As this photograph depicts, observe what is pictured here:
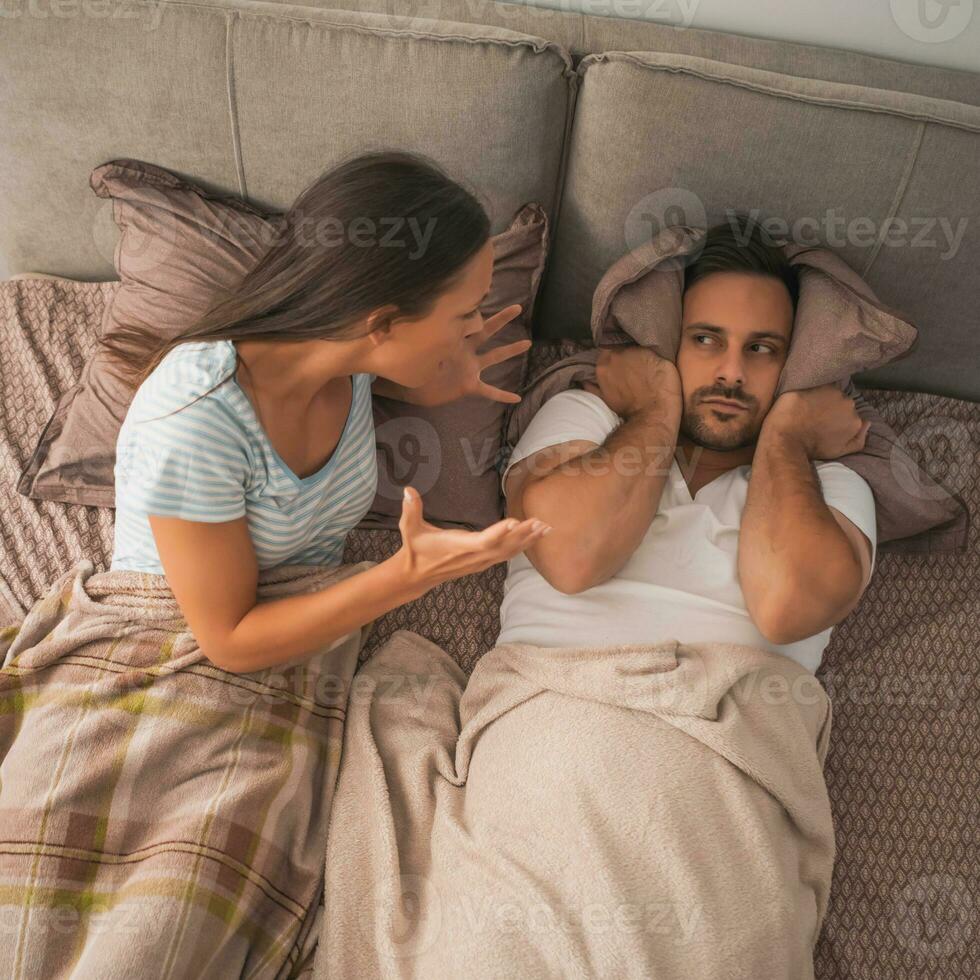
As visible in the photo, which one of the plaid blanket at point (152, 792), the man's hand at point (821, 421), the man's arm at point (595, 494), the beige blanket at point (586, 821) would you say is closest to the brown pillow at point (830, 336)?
the man's hand at point (821, 421)

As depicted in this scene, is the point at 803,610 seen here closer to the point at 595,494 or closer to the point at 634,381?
the point at 595,494

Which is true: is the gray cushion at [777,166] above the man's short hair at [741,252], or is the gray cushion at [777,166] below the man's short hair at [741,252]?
above

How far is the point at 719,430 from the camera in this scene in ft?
4.82

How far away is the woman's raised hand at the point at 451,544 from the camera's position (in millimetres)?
962

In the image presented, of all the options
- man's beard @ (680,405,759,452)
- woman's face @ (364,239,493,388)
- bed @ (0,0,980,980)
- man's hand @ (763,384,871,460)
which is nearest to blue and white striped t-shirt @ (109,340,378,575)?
woman's face @ (364,239,493,388)

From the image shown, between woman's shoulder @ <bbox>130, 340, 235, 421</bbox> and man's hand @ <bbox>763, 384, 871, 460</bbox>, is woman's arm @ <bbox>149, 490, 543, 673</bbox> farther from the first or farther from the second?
man's hand @ <bbox>763, 384, 871, 460</bbox>

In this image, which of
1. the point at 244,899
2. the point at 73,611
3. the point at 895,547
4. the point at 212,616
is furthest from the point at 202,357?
the point at 895,547

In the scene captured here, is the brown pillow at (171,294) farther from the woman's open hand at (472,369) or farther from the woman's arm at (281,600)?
the woman's arm at (281,600)

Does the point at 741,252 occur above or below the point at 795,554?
above

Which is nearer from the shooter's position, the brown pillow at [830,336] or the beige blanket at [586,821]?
the beige blanket at [586,821]

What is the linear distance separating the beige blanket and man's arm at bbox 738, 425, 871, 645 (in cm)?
8

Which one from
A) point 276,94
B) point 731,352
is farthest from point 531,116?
point 731,352

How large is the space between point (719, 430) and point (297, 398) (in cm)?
73

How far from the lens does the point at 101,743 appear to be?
3.64 feet
